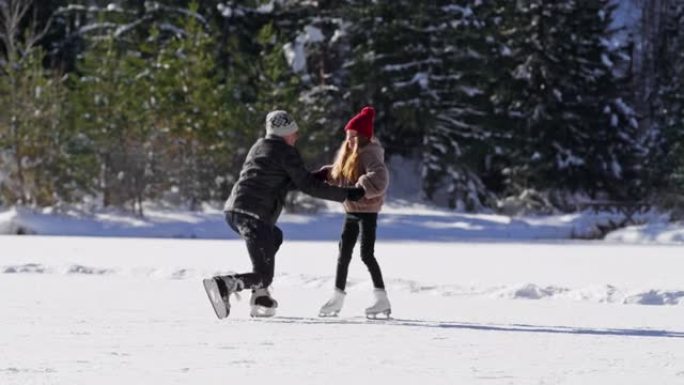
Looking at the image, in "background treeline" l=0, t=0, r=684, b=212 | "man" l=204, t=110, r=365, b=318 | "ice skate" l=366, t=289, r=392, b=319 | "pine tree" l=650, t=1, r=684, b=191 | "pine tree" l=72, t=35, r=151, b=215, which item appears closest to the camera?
"man" l=204, t=110, r=365, b=318

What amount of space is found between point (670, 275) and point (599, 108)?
27.7 metres

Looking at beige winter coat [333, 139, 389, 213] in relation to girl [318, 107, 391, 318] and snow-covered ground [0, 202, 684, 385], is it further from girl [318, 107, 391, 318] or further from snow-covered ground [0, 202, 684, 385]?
snow-covered ground [0, 202, 684, 385]

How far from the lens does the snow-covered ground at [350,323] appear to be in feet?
Answer: 19.7

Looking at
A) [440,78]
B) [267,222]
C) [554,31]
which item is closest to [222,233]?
[440,78]

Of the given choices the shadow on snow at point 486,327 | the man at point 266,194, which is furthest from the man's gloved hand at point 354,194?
the shadow on snow at point 486,327

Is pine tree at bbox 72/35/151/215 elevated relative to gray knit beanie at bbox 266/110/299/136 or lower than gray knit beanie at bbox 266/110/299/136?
lower

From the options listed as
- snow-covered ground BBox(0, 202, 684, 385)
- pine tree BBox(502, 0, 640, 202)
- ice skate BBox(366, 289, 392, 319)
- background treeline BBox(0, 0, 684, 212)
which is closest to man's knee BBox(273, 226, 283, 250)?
snow-covered ground BBox(0, 202, 684, 385)

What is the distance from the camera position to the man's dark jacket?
28.2ft

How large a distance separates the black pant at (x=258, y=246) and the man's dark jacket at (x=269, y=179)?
57 mm

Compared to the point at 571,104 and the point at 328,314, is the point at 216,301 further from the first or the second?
the point at 571,104

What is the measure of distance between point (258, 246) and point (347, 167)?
92 centimetres

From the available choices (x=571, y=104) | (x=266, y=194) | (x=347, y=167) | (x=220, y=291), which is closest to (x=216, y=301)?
(x=220, y=291)

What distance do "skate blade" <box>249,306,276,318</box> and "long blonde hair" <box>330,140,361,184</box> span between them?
1.10 metres

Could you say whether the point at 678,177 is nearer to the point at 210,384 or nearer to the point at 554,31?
the point at 554,31
